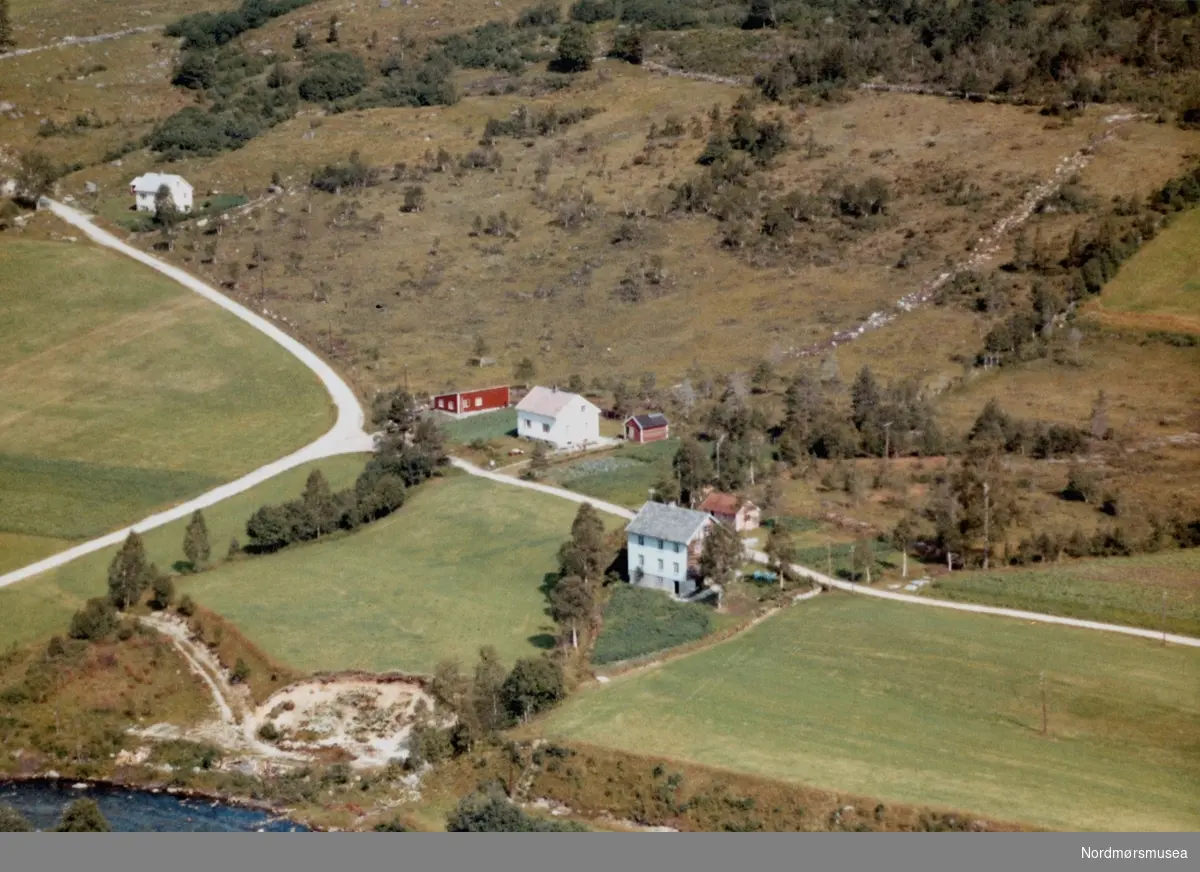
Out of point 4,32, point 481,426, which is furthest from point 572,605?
point 4,32

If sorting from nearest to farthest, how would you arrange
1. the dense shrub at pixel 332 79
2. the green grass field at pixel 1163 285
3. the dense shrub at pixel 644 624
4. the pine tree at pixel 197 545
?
the dense shrub at pixel 644 624 → the pine tree at pixel 197 545 → the green grass field at pixel 1163 285 → the dense shrub at pixel 332 79

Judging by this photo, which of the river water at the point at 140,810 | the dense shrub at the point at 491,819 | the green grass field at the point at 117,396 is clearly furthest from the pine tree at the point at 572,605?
the green grass field at the point at 117,396

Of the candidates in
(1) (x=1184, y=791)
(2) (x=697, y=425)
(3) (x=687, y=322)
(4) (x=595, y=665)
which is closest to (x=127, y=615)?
(4) (x=595, y=665)

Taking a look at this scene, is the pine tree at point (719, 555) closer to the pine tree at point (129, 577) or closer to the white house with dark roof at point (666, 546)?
the white house with dark roof at point (666, 546)

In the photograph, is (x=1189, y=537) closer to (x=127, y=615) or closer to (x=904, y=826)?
(x=904, y=826)

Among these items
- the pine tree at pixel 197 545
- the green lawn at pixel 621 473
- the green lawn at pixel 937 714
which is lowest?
the green lawn at pixel 937 714

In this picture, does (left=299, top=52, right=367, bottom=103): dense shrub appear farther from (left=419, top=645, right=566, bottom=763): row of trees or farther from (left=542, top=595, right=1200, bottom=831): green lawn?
(left=419, top=645, right=566, bottom=763): row of trees
